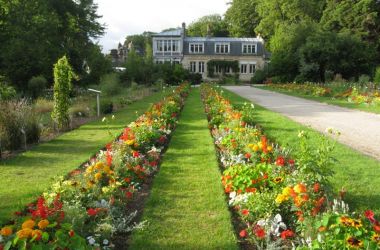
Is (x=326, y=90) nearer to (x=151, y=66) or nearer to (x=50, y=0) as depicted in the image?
(x=151, y=66)

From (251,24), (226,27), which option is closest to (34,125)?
(251,24)

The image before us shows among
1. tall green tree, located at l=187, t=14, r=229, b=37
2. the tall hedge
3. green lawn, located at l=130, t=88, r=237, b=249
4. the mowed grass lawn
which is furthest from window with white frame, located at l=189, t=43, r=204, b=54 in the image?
green lawn, located at l=130, t=88, r=237, b=249

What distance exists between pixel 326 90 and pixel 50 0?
74.1ft

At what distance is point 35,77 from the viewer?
22.0 metres

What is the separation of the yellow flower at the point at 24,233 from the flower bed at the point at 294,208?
1874 millimetres

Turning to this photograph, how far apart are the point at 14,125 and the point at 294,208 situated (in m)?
7.08

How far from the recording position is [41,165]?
287 inches

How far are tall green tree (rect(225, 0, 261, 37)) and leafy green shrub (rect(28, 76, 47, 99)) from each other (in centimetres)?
4725

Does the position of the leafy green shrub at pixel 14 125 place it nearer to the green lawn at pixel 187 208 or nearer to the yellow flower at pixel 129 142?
the yellow flower at pixel 129 142

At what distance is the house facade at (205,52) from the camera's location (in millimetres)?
52938

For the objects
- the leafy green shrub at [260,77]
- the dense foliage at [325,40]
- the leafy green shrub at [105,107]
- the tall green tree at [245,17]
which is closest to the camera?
the leafy green shrub at [105,107]

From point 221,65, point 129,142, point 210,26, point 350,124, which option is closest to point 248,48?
point 221,65

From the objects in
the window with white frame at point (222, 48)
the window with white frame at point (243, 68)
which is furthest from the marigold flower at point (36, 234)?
the window with white frame at point (222, 48)

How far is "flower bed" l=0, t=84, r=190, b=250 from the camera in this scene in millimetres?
2807
